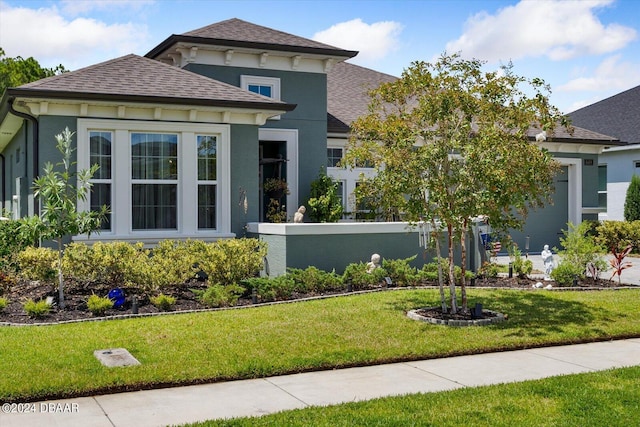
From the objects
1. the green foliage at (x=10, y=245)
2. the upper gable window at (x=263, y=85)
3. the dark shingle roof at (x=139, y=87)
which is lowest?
the green foliage at (x=10, y=245)

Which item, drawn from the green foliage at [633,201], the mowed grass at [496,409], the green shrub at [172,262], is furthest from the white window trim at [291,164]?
the green foliage at [633,201]

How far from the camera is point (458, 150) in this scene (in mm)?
9805

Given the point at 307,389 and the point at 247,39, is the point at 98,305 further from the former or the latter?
the point at 247,39

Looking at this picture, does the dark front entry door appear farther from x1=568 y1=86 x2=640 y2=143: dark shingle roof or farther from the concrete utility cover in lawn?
x1=568 y1=86 x2=640 y2=143: dark shingle roof

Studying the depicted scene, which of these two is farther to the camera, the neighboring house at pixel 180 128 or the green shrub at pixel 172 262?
the neighboring house at pixel 180 128

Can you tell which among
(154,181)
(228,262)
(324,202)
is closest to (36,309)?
(228,262)

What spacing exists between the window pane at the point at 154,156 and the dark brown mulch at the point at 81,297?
237 centimetres

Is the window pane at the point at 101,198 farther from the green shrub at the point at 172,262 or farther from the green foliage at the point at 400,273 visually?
the green foliage at the point at 400,273

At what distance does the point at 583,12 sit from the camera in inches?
583

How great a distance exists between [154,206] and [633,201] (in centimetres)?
1760

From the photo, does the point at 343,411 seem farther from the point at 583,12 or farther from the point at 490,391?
the point at 583,12

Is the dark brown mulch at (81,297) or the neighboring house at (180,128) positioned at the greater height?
the neighboring house at (180,128)

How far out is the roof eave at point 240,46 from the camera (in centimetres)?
1611

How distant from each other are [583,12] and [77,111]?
1089 centimetres
